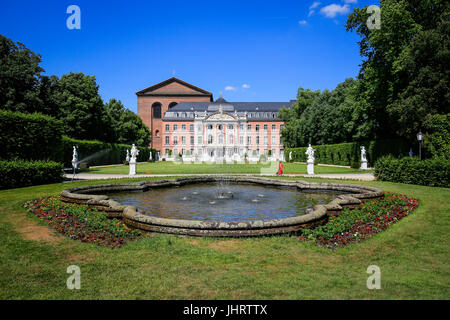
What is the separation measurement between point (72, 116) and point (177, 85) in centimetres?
4595

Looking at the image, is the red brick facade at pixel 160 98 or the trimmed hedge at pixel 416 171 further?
the red brick facade at pixel 160 98

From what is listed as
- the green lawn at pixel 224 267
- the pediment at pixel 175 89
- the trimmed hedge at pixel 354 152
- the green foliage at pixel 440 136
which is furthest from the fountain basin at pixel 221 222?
the pediment at pixel 175 89

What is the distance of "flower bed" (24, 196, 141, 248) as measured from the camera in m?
4.80

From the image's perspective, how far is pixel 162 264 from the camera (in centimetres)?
367

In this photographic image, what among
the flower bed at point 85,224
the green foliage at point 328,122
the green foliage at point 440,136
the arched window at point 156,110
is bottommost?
the flower bed at point 85,224

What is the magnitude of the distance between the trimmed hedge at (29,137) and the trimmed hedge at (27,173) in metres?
0.91

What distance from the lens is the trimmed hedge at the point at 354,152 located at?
22881mm

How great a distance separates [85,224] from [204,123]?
206ft

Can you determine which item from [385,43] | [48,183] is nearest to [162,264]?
[48,183]

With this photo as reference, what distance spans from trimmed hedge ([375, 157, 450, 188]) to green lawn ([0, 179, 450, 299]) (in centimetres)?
796

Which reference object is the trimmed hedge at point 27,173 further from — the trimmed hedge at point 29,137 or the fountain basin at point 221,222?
the fountain basin at point 221,222

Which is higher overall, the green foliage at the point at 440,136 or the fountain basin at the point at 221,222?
the green foliage at the point at 440,136

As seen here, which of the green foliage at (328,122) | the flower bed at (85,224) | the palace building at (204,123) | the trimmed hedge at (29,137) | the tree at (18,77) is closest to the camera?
the flower bed at (85,224)
